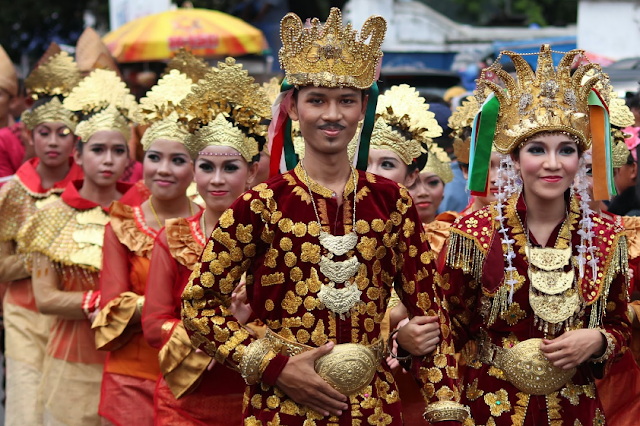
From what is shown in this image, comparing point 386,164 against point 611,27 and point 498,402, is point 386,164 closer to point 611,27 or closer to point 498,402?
point 498,402

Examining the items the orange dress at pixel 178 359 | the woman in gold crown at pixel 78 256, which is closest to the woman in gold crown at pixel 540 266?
the orange dress at pixel 178 359

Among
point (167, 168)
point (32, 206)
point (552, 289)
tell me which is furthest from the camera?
point (32, 206)

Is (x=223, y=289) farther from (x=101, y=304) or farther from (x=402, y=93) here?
(x=402, y=93)

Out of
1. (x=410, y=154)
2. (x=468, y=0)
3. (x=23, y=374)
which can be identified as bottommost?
(x=23, y=374)

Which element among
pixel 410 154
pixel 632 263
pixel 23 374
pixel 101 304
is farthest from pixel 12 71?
pixel 632 263

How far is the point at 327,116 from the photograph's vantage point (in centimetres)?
404

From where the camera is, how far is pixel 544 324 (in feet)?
14.8

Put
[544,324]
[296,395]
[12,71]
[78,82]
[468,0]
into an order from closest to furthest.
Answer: [296,395], [544,324], [78,82], [12,71], [468,0]

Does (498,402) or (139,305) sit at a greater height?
(139,305)

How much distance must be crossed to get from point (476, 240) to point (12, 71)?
6.60 metres

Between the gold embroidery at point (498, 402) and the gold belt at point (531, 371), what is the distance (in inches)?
2.5

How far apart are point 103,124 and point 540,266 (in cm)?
350

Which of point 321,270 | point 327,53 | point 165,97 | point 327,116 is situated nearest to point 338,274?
point 321,270

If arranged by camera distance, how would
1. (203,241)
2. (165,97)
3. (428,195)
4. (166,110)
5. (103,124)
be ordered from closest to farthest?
(203,241) < (166,110) < (165,97) < (428,195) < (103,124)
